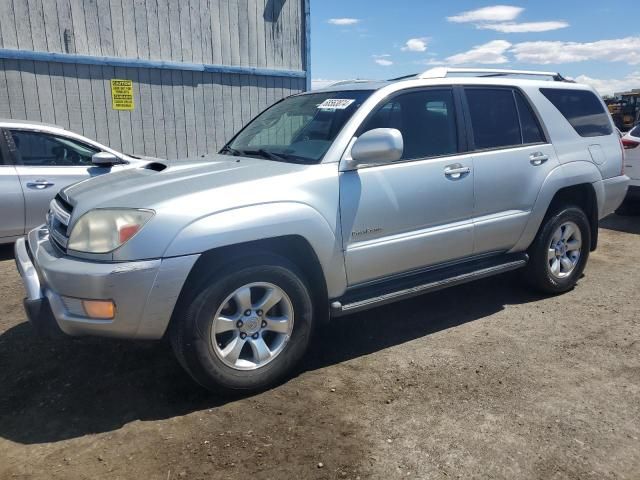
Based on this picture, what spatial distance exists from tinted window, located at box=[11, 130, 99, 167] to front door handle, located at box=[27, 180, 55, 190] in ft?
0.72

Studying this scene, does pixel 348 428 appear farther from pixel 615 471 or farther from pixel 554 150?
pixel 554 150

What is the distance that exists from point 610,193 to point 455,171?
81.2 inches

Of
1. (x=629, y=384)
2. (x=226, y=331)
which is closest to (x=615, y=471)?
(x=629, y=384)

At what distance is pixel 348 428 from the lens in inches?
112

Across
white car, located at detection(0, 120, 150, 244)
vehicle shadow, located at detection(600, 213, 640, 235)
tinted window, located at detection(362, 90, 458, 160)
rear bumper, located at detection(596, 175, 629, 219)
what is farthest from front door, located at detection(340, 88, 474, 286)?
vehicle shadow, located at detection(600, 213, 640, 235)

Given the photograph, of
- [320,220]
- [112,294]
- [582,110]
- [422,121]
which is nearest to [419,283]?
[320,220]

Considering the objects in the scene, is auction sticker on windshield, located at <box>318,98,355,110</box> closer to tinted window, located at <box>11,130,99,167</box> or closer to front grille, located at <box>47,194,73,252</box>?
front grille, located at <box>47,194,73,252</box>

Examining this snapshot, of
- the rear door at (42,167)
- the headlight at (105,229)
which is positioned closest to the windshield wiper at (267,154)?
the headlight at (105,229)

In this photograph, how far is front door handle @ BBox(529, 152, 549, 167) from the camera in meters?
4.36

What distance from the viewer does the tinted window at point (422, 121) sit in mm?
3730

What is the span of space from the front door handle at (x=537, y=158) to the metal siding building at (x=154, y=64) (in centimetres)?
671

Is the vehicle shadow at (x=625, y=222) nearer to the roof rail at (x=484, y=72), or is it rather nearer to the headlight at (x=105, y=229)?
the roof rail at (x=484, y=72)

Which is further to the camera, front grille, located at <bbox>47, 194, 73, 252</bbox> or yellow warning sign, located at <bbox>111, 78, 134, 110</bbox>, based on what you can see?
yellow warning sign, located at <bbox>111, 78, 134, 110</bbox>

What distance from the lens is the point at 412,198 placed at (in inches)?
143
